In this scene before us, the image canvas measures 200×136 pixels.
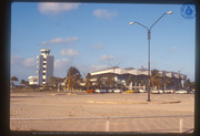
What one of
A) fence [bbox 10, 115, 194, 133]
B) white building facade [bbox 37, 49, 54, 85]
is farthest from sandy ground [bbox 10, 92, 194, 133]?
white building facade [bbox 37, 49, 54, 85]

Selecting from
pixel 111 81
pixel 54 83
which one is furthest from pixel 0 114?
pixel 54 83

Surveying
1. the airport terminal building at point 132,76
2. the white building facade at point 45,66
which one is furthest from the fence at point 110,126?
the white building facade at point 45,66

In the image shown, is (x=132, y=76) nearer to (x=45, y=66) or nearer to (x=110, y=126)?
(x=45, y=66)

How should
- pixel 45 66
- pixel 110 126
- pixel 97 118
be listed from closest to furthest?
pixel 97 118 → pixel 110 126 → pixel 45 66

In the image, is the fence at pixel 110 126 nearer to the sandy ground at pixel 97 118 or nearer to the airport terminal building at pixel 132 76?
the sandy ground at pixel 97 118

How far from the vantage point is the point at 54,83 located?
11412cm

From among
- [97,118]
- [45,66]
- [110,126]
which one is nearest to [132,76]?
[45,66]

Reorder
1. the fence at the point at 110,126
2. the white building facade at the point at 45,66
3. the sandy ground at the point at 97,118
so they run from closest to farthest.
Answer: the fence at the point at 110,126 → the sandy ground at the point at 97,118 → the white building facade at the point at 45,66


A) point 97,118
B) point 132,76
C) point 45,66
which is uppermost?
point 45,66

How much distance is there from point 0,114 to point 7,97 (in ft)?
1.43

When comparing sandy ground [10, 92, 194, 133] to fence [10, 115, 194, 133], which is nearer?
fence [10, 115, 194, 133]

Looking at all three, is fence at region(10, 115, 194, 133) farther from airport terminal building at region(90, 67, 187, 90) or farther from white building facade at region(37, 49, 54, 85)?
white building facade at region(37, 49, 54, 85)

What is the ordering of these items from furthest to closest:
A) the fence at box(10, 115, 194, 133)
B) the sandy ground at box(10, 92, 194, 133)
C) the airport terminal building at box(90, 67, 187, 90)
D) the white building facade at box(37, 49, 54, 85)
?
1. the white building facade at box(37, 49, 54, 85)
2. the airport terminal building at box(90, 67, 187, 90)
3. the sandy ground at box(10, 92, 194, 133)
4. the fence at box(10, 115, 194, 133)

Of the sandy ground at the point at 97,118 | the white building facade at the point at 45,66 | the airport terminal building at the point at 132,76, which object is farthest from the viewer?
the white building facade at the point at 45,66
